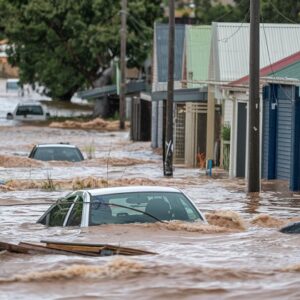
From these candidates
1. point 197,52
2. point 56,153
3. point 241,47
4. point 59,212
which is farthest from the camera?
point 197,52

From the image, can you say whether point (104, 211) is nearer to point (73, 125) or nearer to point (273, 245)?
point (273, 245)

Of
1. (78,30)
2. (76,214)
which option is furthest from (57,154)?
(78,30)

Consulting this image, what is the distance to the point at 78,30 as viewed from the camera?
67.0m

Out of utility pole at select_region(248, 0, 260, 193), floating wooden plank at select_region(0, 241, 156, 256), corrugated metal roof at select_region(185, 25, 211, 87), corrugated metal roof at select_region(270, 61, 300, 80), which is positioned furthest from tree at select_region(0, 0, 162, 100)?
floating wooden plank at select_region(0, 241, 156, 256)

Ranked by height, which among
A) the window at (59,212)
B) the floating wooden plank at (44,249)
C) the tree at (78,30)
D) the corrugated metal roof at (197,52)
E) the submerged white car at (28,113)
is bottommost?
the floating wooden plank at (44,249)

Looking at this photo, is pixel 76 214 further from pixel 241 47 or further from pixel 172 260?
pixel 241 47

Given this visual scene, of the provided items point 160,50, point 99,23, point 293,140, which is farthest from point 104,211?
point 99,23

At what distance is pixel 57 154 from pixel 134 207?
1942 centimetres

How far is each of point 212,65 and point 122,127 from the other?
23.6 m

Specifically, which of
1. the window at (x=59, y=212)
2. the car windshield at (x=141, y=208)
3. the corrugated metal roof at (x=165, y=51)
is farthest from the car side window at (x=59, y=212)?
the corrugated metal roof at (x=165, y=51)

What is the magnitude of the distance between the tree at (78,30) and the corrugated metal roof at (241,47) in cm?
2781

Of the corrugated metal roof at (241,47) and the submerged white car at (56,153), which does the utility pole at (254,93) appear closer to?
the corrugated metal roof at (241,47)

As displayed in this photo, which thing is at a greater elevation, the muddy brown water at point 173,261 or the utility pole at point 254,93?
the utility pole at point 254,93

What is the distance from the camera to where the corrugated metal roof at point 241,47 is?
36.2 metres
